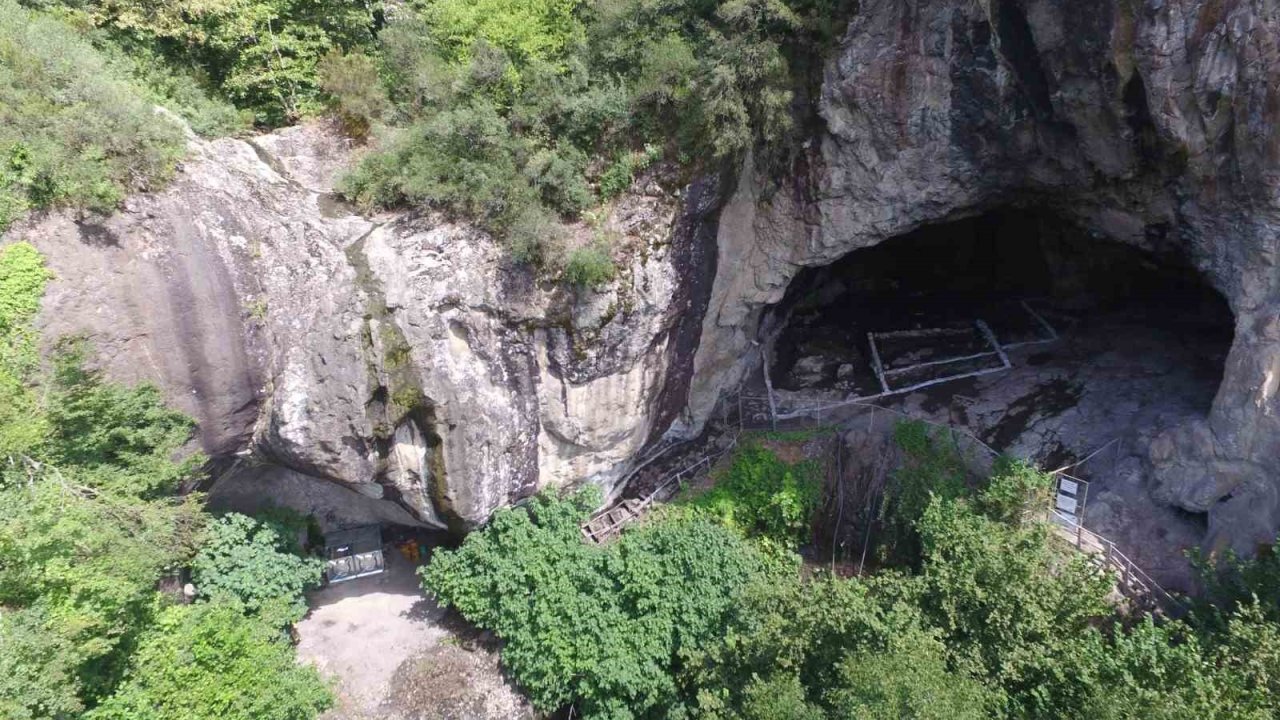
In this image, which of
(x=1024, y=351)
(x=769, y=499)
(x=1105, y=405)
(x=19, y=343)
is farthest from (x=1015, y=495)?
(x=19, y=343)

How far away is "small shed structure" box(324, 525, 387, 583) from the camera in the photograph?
15.5 metres

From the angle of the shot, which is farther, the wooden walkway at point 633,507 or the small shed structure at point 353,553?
the small shed structure at point 353,553

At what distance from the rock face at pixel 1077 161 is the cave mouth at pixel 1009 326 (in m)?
2.01

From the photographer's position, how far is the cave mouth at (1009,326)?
15.0 meters

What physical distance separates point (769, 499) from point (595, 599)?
14.1 feet

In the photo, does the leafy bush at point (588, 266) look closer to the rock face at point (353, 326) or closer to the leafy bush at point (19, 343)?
the rock face at point (353, 326)

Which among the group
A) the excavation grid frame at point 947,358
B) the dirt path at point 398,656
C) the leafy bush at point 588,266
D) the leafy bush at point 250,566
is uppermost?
the leafy bush at point 588,266

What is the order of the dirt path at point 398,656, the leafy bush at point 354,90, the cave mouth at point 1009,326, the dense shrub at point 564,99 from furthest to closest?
1. the cave mouth at point 1009,326
2. the dirt path at point 398,656
3. the leafy bush at point 354,90
4. the dense shrub at point 564,99

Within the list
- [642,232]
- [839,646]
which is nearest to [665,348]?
[642,232]

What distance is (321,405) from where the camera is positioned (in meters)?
11.6

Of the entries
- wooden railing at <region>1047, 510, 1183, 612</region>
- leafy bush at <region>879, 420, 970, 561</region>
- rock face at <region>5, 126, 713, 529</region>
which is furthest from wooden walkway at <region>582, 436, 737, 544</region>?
wooden railing at <region>1047, 510, 1183, 612</region>

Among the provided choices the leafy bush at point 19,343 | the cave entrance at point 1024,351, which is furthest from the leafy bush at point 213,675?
the cave entrance at point 1024,351

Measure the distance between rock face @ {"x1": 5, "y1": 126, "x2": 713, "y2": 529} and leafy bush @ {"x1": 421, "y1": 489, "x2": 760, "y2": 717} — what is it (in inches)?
42.9

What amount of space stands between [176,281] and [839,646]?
12016 mm
